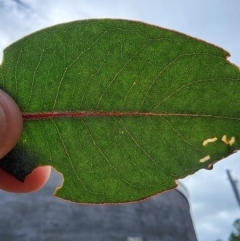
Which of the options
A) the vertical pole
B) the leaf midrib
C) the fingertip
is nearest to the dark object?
the fingertip

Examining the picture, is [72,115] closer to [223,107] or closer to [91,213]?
[223,107]

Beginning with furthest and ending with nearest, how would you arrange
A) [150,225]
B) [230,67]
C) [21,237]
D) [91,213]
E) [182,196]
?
[182,196] → [150,225] → [91,213] → [21,237] → [230,67]

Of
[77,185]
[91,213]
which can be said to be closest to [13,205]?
[91,213]

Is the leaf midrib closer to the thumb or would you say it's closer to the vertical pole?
the thumb

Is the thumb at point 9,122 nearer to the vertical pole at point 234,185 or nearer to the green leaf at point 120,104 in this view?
the green leaf at point 120,104

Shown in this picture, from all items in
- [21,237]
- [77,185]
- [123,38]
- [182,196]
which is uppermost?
[182,196]
